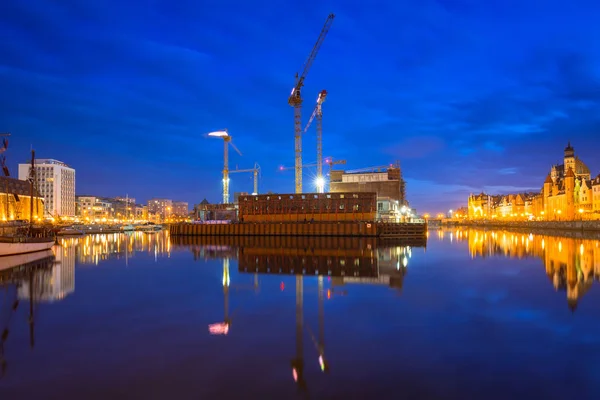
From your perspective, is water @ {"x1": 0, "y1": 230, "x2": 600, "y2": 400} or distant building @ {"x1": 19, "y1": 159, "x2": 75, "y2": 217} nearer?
water @ {"x1": 0, "y1": 230, "x2": 600, "y2": 400}

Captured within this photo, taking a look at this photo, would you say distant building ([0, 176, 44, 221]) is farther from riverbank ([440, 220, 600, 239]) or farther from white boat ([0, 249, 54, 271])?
riverbank ([440, 220, 600, 239])

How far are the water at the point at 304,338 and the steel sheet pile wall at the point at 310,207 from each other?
46.8 meters

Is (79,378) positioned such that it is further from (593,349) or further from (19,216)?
(19,216)

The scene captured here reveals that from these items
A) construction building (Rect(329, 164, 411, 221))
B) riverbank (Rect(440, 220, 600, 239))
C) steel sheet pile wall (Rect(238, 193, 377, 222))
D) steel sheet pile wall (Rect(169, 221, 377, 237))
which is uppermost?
construction building (Rect(329, 164, 411, 221))

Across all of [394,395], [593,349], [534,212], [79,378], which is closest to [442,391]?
[394,395]

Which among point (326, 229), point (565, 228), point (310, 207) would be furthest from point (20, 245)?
point (565, 228)

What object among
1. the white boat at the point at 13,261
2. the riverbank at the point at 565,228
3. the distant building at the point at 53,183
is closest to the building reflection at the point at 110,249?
the white boat at the point at 13,261

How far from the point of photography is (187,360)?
8.64m

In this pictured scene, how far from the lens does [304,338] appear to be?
1030cm

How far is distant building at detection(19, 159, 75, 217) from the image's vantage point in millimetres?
159750

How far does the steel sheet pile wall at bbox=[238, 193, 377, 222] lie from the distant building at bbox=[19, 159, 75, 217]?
116m

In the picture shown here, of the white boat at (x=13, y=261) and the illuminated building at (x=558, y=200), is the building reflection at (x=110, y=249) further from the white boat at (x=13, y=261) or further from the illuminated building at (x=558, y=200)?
the illuminated building at (x=558, y=200)

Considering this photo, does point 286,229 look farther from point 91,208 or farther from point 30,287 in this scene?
point 91,208

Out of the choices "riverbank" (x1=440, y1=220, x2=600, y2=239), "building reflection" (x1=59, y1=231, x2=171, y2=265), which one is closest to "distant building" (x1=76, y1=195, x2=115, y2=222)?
"building reflection" (x1=59, y1=231, x2=171, y2=265)
